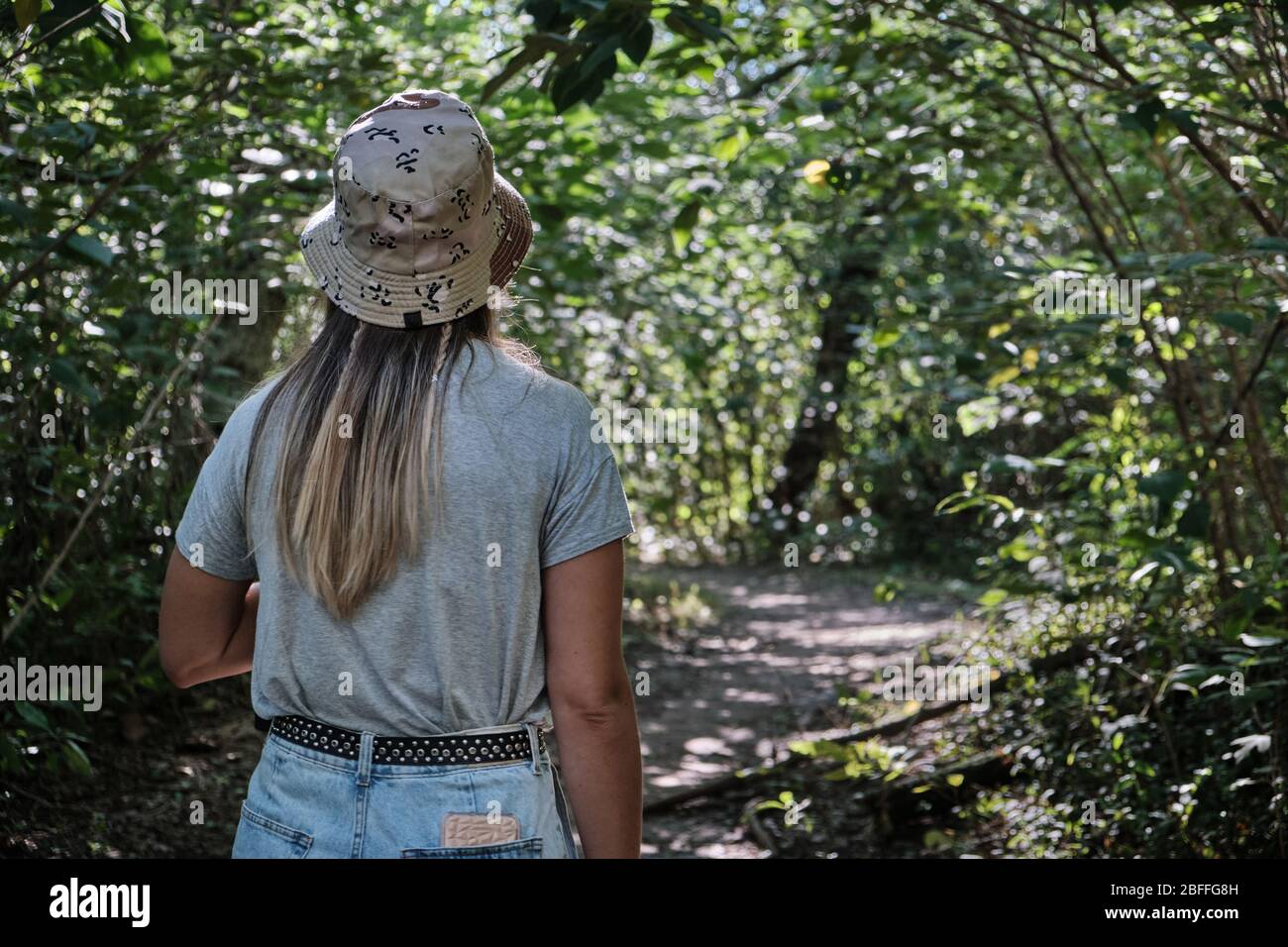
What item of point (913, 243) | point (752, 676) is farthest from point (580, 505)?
point (752, 676)

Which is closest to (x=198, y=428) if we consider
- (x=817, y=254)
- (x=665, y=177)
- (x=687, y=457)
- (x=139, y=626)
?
(x=139, y=626)

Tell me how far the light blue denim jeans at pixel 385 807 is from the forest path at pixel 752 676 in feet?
11.1

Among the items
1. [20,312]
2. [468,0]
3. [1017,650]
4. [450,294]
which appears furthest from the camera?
[468,0]

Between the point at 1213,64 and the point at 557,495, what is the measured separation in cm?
440

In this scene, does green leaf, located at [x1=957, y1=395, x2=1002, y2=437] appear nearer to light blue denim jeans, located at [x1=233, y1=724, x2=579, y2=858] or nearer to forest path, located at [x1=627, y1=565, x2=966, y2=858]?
forest path, located at [x1=627, y1=565, x2=966, y2=858]

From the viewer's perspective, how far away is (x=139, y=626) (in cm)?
493

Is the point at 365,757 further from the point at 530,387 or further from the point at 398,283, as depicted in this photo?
the point at 398,283

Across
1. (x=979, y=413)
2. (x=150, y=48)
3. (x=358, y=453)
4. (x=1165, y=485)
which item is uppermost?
(x=150, y=48)

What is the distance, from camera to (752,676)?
8102mm

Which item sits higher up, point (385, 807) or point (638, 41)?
point (638, 41)

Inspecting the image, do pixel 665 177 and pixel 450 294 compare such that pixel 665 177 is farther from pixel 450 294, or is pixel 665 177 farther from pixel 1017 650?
pixel 450 294

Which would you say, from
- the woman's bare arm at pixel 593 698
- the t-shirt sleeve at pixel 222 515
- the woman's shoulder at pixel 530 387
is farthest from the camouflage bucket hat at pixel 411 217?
the woman's bare arm at pixel 593 698

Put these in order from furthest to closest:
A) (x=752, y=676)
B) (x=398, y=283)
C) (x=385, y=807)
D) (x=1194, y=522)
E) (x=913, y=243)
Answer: (x=752, y=676) → (x=913, y=243) → (x=1194, y=522) → (x=398, y=283) → (x=385, y=807)

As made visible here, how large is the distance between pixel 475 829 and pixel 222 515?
546 millimetres
